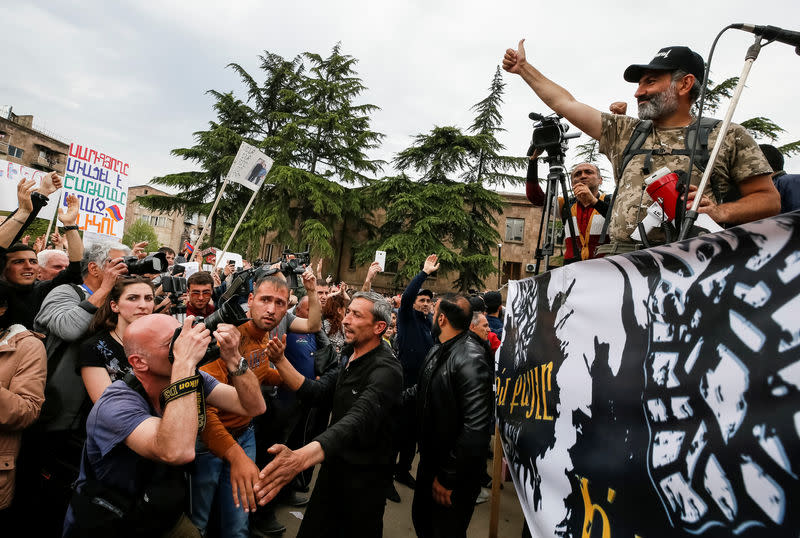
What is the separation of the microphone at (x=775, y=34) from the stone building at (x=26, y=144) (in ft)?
188

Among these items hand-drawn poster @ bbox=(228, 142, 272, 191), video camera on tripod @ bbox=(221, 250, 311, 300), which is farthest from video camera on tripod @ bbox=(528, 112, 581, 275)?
hand-drawn poster @ bbox=(228, 142, 272, 191)

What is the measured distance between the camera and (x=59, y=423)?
2619 millimetres

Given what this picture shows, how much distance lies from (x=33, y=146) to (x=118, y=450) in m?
59.5

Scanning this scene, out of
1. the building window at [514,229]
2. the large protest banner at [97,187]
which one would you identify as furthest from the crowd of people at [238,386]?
the building window at [514,229]

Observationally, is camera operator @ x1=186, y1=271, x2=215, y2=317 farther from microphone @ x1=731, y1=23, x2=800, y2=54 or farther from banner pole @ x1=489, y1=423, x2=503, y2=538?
microphone @ x1=731, y1=23, x2=800, y2=54

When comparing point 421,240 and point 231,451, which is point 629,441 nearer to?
point 231,451

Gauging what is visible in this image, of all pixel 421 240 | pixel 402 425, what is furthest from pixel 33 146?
pixel 402 425

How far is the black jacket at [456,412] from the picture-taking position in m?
2.91

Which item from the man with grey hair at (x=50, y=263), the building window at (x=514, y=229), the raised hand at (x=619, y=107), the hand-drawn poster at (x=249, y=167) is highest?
the building window at (x=514, y=229)

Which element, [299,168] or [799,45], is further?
[299,168]

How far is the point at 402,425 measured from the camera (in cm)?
428

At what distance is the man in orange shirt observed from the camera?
2414 mm

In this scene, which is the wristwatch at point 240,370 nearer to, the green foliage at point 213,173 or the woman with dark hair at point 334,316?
the woman with dark hair at point 334,316

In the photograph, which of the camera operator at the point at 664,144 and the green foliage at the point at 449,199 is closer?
the camera operator at the point at 664,144
